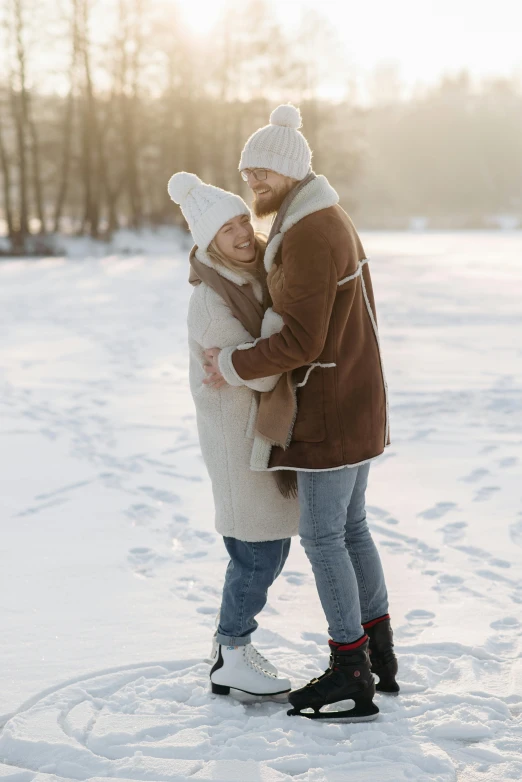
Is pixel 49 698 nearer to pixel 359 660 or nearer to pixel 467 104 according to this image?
pixel 359 660

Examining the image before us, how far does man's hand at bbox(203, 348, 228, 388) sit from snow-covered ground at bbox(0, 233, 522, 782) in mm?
1004

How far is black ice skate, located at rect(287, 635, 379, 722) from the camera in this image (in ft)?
9.04

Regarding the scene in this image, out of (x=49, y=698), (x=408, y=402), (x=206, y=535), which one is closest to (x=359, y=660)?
(x=49, y=698)

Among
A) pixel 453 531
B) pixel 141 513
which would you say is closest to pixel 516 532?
pixel 453 531

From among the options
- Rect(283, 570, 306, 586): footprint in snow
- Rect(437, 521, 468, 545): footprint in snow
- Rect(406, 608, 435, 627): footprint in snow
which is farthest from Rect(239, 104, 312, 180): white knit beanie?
Rect(437, 521, 468, 545): footprint in snow

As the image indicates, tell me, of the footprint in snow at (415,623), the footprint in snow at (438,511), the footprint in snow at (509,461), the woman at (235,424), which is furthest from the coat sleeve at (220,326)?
the footprint in snow at (509,461)

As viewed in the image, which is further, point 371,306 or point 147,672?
point 147,672

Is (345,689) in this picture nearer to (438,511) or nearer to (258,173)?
(258,173)

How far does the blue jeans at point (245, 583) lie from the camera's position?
287cm

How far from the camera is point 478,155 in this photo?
75.0 meters

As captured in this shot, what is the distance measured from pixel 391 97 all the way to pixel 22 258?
70529mm

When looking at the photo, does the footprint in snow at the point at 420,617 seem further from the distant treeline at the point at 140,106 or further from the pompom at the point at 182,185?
the distant treeline at the point at 140,106

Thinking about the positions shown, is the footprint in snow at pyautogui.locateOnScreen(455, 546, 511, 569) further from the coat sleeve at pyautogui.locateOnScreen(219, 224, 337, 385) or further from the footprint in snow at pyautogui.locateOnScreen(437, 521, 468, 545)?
the coat sleeve at pyautogui.locateOnScreen(219, 224, 337, 385)

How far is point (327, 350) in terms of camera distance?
103 inches
